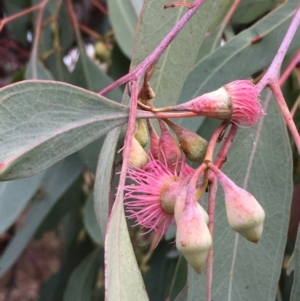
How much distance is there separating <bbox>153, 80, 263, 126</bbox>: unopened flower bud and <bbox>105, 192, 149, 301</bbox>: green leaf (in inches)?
4.3

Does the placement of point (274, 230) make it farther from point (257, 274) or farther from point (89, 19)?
point (89, 19)

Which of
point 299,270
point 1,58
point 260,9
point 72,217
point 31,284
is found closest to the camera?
point 299,270

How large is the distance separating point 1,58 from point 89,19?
34 centimetres

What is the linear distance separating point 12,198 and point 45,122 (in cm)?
53

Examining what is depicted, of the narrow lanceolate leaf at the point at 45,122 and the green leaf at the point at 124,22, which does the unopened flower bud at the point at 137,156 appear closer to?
the narrow lanceolate leaf at the point at 45,122

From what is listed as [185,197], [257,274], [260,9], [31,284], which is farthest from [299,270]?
[31,284]

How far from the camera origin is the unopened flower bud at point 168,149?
1.81ft

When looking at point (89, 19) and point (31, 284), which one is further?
point (31, 284)

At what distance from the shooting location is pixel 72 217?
1600mm

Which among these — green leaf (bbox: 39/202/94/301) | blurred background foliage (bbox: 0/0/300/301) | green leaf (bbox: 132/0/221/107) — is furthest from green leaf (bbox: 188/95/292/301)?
green leaf (bbox: 39/202/94/301)

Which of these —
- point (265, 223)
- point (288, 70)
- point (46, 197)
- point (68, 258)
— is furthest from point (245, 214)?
point (68, 258)

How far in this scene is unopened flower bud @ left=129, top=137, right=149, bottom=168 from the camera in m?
0.53

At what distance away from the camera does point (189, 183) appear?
0.47m

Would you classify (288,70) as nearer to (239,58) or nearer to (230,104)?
→ (239,58)
